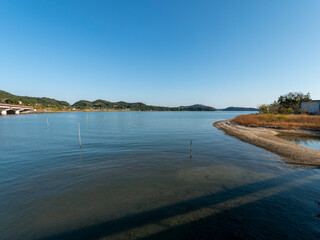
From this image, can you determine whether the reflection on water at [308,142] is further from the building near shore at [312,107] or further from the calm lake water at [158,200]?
the building near shore at [312,107]

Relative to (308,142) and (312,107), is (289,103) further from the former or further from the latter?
(308,142)

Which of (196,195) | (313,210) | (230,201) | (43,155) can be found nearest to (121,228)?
(196,195)

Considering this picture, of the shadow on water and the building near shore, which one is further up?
the building near shore

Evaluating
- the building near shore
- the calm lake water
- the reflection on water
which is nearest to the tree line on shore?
the building near shore

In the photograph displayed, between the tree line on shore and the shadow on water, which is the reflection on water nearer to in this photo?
the shadow on water

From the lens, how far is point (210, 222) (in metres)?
7.75

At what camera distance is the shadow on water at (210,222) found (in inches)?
275

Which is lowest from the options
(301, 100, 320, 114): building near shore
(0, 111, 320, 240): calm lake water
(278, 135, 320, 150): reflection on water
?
(278, 135, 320, 150): reflection on water

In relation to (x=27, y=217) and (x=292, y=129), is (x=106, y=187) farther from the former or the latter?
(x=292, y=129)

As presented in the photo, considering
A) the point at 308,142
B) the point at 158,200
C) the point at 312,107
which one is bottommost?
the point at 308,142

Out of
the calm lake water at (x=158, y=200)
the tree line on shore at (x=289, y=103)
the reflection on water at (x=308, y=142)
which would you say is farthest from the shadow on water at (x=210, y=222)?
the tree line on shore at (x=289, y=103)

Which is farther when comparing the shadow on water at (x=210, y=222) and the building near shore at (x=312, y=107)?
the building near shore at (x=312, y=107)

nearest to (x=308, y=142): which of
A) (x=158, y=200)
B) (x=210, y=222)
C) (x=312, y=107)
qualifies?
(x=210, y=222)

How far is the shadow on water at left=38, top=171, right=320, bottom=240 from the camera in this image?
699 cm
